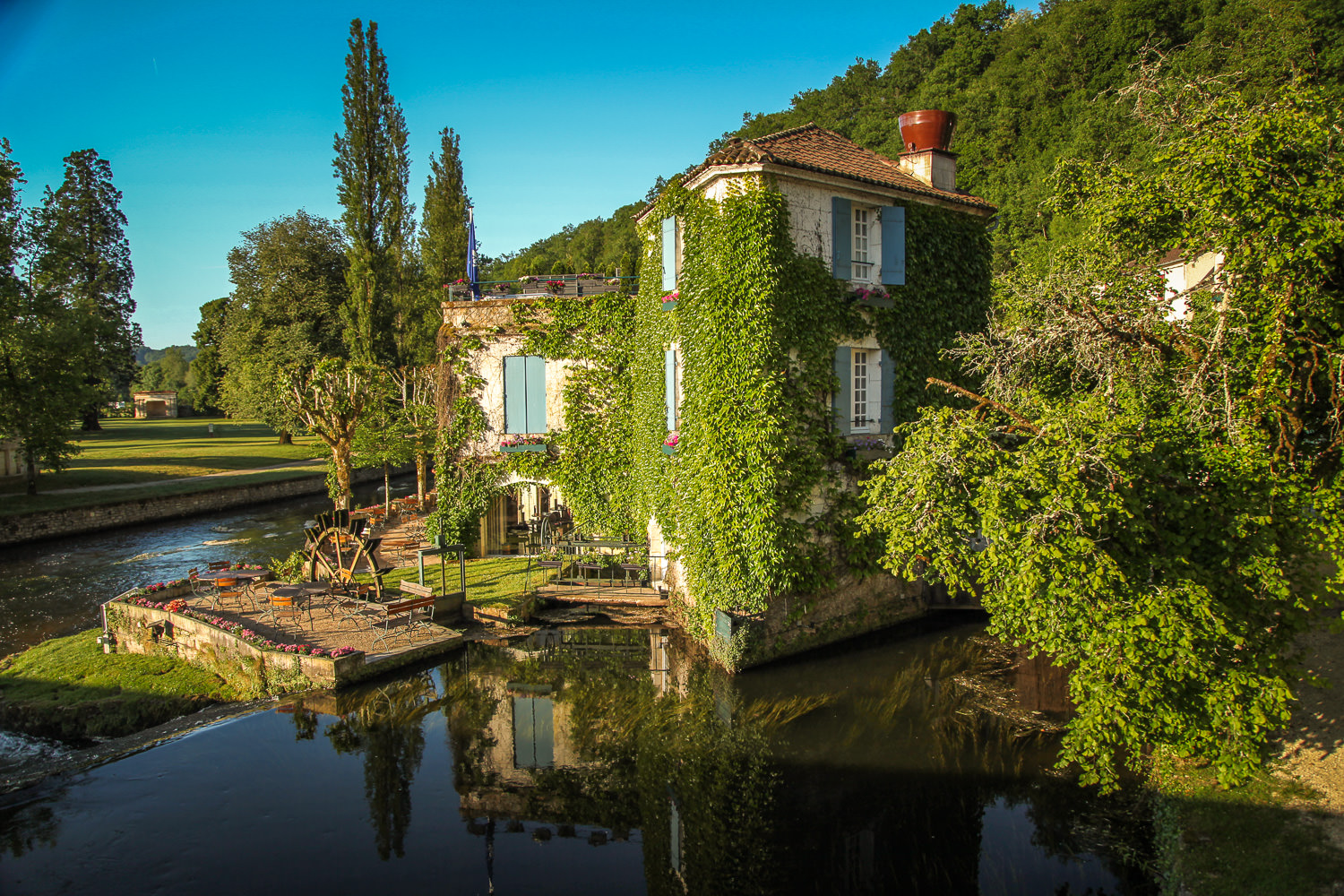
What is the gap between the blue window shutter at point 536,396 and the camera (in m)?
19.2

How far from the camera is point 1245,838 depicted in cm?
754

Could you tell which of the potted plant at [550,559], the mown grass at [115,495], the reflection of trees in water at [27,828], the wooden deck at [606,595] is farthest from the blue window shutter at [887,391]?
the mown grass at [115,495]

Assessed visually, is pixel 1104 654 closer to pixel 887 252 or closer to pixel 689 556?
pixel 689 556

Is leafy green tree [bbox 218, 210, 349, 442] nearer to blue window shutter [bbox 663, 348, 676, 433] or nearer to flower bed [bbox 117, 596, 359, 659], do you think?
flower bed [bbox 117, 596, 359, 659]

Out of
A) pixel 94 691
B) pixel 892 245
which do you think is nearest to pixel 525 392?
pixel 892 245

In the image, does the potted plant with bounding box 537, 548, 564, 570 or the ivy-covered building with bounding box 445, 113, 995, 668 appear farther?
the potted plant with bounding box 537, 548, 564, 570

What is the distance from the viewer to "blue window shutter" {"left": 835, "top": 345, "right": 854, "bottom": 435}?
1379 centimetres

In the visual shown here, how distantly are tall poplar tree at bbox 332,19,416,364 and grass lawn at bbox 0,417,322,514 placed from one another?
6.35 metres

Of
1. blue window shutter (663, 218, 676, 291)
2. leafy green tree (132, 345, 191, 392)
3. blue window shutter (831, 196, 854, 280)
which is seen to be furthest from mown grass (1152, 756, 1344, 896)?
leafy green tree (132, 345, 191, 392)

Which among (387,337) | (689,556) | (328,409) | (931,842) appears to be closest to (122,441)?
(387,337)

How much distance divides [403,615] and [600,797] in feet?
23.3

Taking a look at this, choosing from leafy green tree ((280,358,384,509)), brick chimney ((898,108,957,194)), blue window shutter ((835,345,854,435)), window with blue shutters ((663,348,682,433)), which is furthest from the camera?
leafy green tree ((280,358,384,509))

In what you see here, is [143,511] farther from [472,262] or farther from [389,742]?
[389,742]

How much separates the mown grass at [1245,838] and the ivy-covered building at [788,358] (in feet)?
18.6
